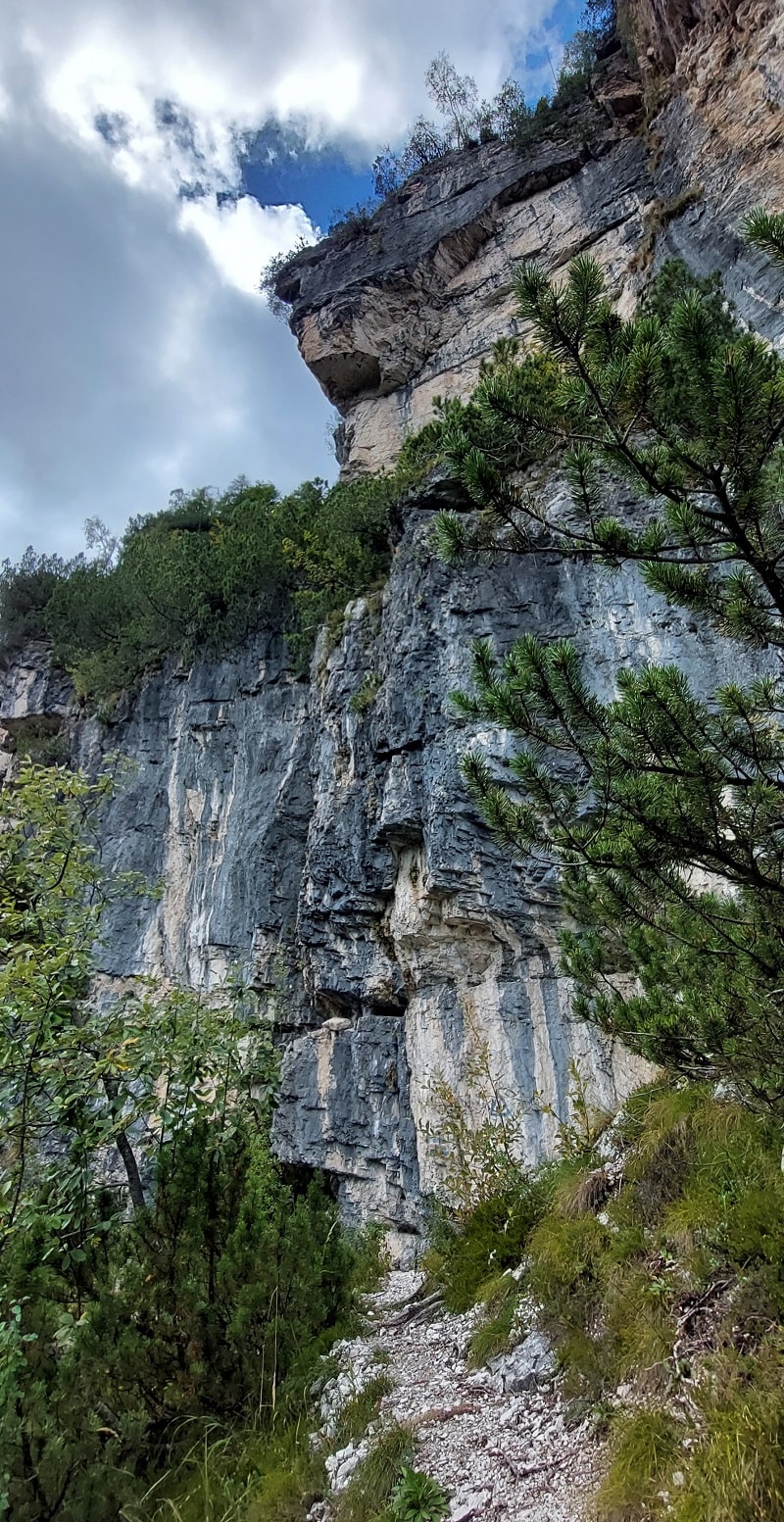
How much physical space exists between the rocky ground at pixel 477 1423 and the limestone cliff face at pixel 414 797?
116 inches

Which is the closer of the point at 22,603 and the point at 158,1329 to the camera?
the point at 158,1329

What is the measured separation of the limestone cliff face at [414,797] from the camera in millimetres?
8273

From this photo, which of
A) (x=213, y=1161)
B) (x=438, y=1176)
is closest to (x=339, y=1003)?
(x=438, y=1176)

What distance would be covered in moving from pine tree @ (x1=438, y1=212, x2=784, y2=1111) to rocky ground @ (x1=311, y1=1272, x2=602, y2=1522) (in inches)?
74.0

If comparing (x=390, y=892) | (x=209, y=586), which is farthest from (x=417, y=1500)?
(x=209, y=586)

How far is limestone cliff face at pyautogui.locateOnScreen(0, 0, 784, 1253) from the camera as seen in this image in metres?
8.27

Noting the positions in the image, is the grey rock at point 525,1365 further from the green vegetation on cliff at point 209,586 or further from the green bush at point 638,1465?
the green vegetation on cliff at point 209,586

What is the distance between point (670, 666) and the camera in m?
3.38

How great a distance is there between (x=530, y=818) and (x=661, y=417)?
192cm

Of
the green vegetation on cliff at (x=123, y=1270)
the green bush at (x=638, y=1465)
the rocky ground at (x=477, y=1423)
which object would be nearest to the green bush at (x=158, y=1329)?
the green vegetation on cliff at (x=123, y=1270)

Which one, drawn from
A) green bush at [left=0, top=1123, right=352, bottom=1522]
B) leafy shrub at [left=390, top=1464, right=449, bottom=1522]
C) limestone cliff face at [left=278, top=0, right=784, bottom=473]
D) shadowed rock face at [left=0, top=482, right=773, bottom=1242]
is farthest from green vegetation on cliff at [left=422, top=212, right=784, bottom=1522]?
limestone cliff face at [left=278, top=0, right=784, bottom=473]

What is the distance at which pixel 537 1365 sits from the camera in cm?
393

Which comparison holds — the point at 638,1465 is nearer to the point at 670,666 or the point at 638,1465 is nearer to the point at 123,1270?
the point at 123,1270

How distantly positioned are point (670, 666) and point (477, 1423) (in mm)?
4163
